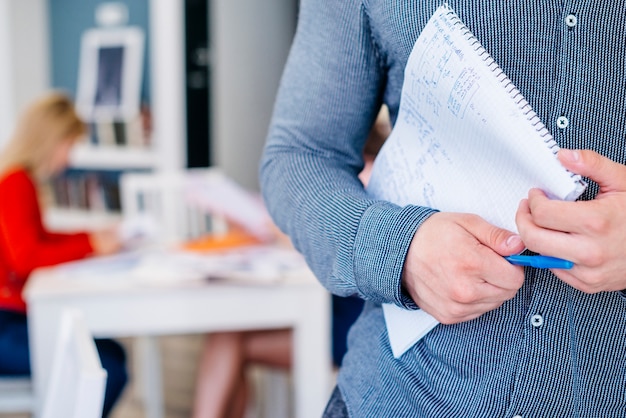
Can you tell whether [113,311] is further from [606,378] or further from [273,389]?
[606,378]

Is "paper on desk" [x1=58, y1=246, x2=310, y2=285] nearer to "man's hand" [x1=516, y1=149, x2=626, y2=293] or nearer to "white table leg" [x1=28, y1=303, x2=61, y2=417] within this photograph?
"white table leg" [x1=28, y1=303, x2=61, y2=417]

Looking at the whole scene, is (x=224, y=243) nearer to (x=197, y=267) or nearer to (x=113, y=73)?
(x=197, y=267)

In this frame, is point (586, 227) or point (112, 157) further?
point (112, 157)

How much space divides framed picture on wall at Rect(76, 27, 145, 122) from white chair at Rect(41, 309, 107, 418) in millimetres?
3694

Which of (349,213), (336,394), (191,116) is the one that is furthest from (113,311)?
(191,116)

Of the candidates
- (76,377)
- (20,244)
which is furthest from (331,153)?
(20,244)

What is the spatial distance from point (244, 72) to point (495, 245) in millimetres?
4083

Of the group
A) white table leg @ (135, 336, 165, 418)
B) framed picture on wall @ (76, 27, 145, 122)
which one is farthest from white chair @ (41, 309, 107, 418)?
framed picture on wall @ (76, 27, 145, 122)

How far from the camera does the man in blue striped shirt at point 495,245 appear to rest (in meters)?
0.58

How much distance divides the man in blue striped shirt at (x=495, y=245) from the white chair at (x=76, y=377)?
33cm

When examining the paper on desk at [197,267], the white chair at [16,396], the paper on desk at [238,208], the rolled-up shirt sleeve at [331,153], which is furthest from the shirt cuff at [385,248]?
the paper on desk at [238,208]

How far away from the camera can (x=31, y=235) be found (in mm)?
2619

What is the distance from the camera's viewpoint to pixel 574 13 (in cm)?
66

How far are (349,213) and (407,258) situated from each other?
0.25 ft
